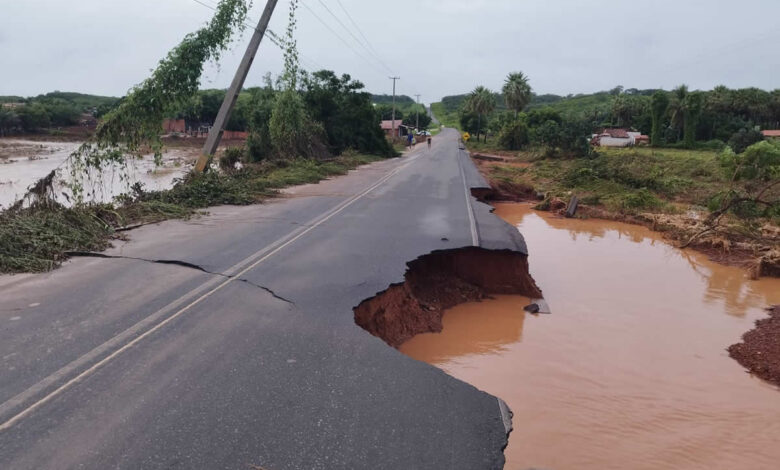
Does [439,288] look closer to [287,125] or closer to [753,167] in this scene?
[753,167]

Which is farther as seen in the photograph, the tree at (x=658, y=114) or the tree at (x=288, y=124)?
the tree at (x=658, y=114)

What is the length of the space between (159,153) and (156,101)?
1580 mm

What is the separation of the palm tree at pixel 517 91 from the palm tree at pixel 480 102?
540 inches

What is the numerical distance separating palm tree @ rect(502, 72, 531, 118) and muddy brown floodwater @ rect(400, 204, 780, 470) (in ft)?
215

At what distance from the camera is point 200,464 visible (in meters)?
3.38

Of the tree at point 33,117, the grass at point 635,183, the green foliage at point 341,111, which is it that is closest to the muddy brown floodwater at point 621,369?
the grass at point 635,183

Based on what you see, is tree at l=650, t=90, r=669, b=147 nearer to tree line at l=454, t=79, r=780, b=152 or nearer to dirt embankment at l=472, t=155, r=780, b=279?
tree line at l=454, t=79, r=780, b=152

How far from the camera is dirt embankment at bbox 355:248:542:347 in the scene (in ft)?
23.8

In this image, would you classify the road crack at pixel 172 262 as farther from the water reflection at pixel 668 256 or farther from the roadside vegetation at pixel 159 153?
the water reflection at pixel 668 256

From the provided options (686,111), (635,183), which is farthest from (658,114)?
(635,183)

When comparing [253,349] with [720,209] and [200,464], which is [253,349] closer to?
[200,464]

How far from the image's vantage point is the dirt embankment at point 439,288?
7.27 meters

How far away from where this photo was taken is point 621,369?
7.15 meters

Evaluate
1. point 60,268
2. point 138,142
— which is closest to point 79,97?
point 138,142
